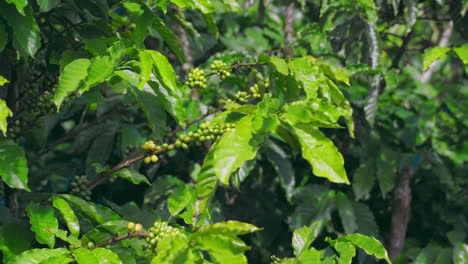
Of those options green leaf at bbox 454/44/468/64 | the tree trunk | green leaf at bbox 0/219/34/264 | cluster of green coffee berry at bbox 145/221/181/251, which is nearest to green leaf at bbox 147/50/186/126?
cluster of green coffee berry at bbox 145/221/181/251

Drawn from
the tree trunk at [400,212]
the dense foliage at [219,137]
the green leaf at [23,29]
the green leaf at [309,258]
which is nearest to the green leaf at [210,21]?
the dense foliage at [219,137]

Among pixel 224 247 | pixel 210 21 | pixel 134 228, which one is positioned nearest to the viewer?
pixel 224 247

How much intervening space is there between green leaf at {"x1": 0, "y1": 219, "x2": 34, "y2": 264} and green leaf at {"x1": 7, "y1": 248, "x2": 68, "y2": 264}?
16 centimetres

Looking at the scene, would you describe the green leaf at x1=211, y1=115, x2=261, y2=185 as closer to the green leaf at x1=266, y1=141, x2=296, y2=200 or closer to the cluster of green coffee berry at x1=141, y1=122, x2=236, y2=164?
the cluster of green coffee berry at x1=141, y1=122, x2=236, y2=164

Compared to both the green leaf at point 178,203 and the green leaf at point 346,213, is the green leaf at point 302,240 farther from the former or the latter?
the green leaf at point 346,213

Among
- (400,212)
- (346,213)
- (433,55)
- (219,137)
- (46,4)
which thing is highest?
(46,4)

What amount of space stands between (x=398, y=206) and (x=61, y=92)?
5.39ft

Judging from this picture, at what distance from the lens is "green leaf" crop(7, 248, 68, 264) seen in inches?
38.3

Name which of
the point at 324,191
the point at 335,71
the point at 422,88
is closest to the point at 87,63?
the point at 335,71

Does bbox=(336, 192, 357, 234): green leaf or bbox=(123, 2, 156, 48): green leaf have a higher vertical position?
bbox=(123, 2, 156, 48): green leaf

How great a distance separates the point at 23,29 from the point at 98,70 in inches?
10.4

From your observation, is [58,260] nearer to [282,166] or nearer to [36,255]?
[36,255]

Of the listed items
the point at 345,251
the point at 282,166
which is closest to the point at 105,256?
the point at 345,251

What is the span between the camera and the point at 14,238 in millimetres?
1158
